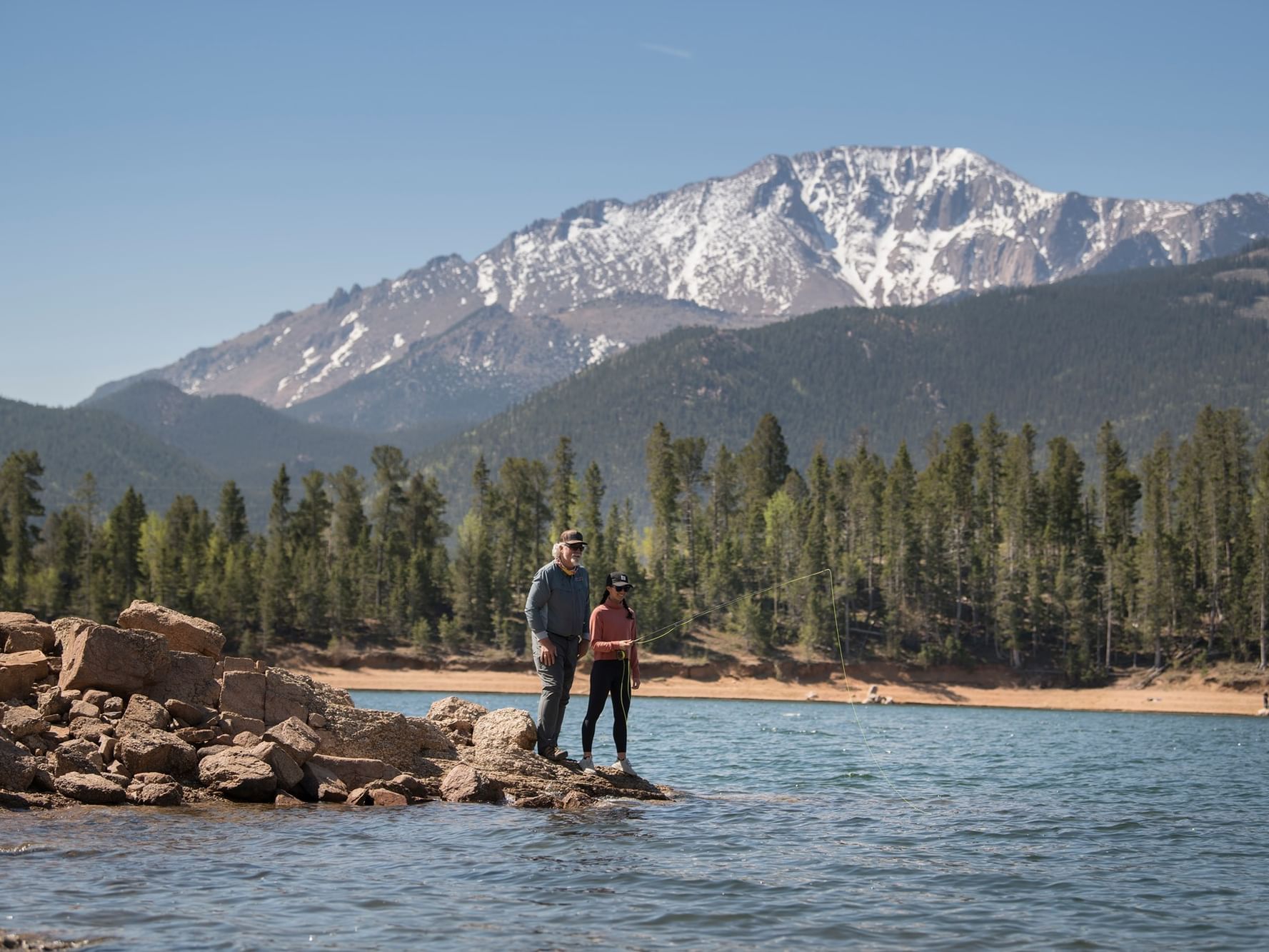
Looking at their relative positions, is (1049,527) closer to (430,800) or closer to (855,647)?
(855,647)

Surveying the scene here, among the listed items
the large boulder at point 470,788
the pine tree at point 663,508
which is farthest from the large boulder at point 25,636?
the pine tree at point 663,508

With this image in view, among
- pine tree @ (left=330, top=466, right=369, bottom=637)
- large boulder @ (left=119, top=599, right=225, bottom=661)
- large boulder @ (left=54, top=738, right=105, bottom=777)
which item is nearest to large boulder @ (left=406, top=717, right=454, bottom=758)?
large boulder @ (left=119, top=599, right=225, bottom=661)

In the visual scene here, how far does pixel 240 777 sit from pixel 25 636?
4.60 metres

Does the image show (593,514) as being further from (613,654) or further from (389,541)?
(613,654)

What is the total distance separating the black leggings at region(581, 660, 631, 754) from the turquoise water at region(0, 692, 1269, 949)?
1399mm

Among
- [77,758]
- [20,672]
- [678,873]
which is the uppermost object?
[20,672]

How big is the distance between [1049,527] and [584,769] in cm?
9575

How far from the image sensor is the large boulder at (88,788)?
1689 cm

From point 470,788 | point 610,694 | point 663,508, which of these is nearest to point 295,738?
point 470,788

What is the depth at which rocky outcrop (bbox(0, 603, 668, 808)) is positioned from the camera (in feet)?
57.1

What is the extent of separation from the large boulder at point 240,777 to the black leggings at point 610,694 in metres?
4.50

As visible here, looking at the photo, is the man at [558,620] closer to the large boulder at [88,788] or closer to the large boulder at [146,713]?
the large boulder at [146,713]

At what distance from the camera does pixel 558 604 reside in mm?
19922

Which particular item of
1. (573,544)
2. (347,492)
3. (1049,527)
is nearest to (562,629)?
(573,544)
